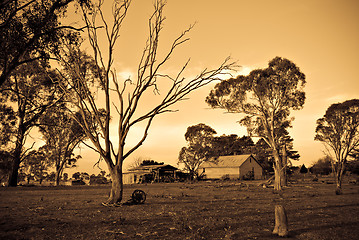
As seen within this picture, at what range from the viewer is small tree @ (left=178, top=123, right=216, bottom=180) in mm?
65125

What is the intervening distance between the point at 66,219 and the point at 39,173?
55398mm

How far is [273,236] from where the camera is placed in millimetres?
7629

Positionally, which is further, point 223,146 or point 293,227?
point 223,146

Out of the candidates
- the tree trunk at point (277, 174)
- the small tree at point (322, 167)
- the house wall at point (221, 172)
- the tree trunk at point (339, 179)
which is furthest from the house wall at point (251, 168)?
the tree trunk at point (339, 179)

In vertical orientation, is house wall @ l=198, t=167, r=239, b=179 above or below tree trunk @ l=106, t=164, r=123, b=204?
below

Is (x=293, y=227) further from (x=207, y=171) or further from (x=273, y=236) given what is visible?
(x=207, y=171)

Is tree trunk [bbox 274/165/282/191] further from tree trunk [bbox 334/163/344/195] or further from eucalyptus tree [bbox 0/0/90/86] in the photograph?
eucalyptus tree [bbox 0/0/90/86]

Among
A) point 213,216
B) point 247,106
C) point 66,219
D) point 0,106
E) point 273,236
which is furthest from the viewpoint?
point 247,106

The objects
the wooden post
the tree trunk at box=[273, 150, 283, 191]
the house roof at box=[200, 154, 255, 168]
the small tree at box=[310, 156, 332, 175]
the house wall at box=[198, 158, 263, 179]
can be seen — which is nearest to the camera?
the wooden post

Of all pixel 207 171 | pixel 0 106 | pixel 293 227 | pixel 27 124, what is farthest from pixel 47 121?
pixel 207 171

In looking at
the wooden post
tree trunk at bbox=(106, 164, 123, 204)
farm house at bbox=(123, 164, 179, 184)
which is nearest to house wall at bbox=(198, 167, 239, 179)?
farm house at bbox=(123, 164, 179, 184)

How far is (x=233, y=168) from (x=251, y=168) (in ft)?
19.6

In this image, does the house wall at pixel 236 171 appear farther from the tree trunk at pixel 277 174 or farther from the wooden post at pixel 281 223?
the wooden post at pixel 281 223

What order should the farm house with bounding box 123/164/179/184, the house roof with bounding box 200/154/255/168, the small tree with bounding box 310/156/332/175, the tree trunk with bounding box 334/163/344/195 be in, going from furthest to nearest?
the small tree with bounding box 310/156/332/175, the house roof with bounding box 200/154/255/168, the farm house with bounding box 123/164/179/184, the tree trunk with bounding box 334/163/344/195
